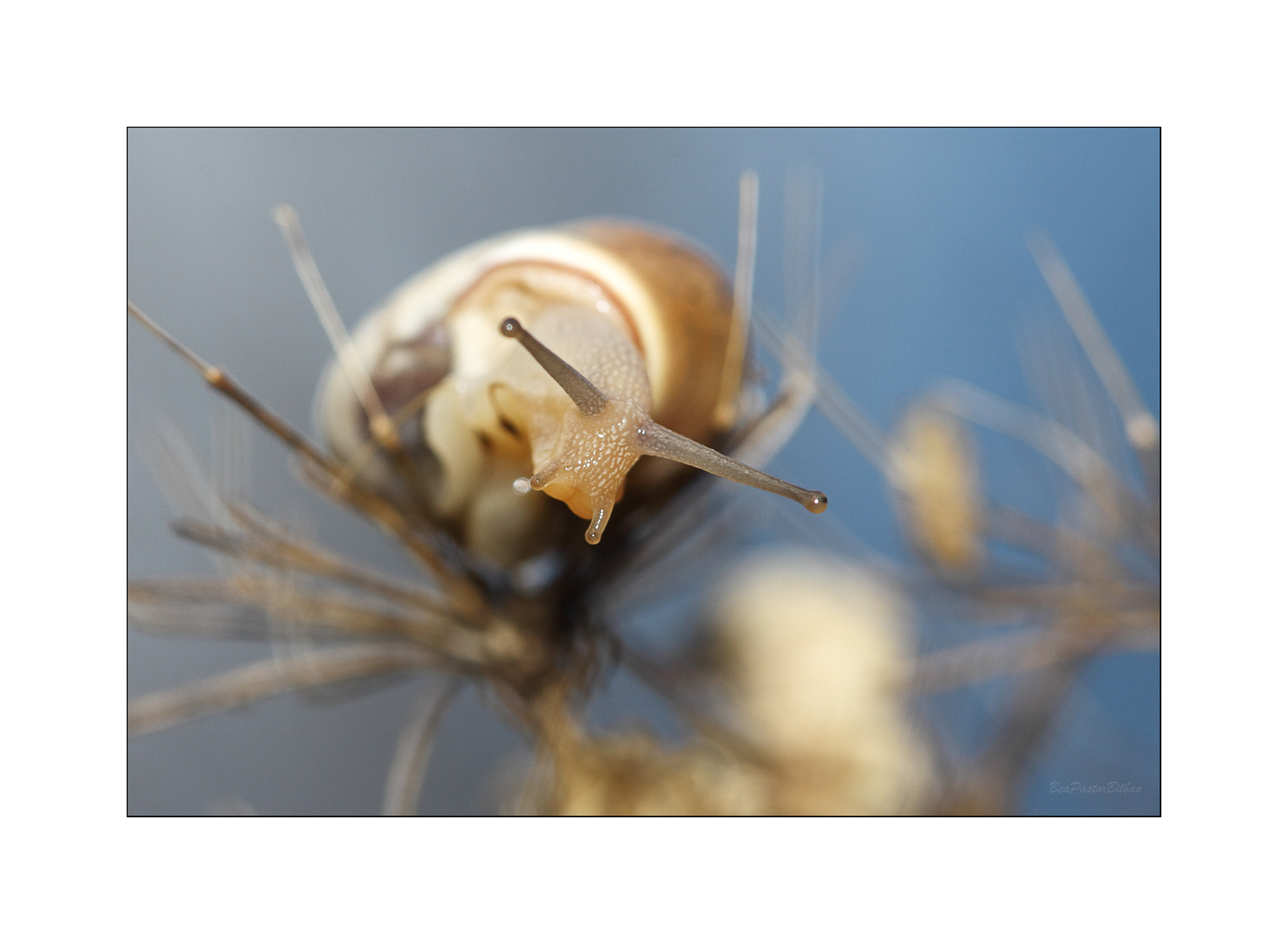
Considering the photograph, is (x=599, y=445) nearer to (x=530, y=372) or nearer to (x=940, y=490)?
(x=530, y=372)

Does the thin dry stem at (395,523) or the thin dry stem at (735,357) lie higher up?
the thin dry stem at (735,357)

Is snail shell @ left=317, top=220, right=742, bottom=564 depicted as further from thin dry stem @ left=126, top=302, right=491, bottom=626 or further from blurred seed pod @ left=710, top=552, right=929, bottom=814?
blurred seed pod @ left=710, top=552, right=929, bottom=814

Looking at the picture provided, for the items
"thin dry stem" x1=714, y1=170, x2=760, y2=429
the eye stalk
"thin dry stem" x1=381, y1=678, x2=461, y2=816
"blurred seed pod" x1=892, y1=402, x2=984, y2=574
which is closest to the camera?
the eye stalk

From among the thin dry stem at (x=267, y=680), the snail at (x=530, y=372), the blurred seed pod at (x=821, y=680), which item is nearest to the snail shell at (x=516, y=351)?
the snail at (x=530, y=372)

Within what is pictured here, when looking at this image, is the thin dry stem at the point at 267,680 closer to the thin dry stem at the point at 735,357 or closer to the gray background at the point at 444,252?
the gray background at the point at 444,252

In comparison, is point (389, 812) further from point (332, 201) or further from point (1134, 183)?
point (1134, 183)

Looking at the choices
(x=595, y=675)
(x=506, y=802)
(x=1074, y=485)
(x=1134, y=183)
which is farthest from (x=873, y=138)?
(x=506, y=802)

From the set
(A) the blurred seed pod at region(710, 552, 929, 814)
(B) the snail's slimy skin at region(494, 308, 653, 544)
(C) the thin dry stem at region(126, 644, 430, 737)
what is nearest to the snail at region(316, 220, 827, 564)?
(B) the snail's slimy skin at region(494, 308, 653, 544)

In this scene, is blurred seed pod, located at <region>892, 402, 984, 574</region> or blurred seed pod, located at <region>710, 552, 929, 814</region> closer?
blurred seed pod, located at <region>710, 552, 929, 814</region>
